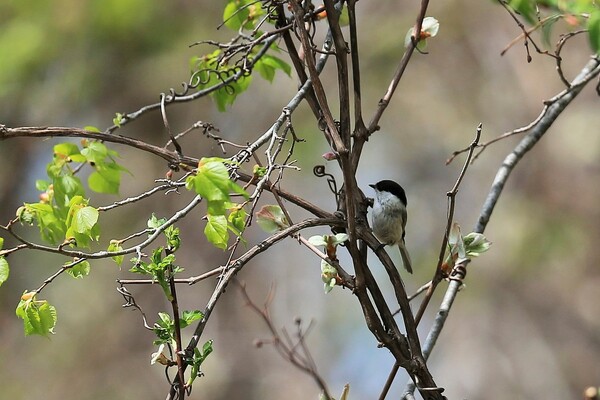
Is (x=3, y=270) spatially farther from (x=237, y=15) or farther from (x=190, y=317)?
(x=237, y=15)

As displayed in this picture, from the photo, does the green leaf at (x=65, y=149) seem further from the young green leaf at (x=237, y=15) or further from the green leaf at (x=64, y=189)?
the young green leaf at (x=237, y=15)

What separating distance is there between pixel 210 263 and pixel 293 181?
1.06m

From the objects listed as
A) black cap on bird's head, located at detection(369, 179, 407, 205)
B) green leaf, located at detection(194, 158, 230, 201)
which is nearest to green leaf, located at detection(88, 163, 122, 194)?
green leaf, located at detection(194, 158, 230, 201)

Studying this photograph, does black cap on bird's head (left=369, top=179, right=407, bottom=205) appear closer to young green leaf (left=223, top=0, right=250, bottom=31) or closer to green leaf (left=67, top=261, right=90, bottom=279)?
young green leaf (left=223, top=0, right=250, bottom=31)

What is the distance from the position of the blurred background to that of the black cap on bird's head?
310 cm

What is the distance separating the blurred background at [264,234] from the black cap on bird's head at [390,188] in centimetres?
310

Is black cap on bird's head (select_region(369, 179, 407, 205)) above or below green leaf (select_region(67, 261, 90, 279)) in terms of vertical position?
above

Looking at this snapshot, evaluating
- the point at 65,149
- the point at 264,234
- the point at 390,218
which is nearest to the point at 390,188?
the point at 390,218

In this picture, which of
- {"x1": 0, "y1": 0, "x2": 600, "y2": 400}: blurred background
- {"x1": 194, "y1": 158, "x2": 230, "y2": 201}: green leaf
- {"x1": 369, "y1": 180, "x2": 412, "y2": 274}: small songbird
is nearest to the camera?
{"x1": 194, "y1": 158, "x2": 230, "y2": 201}: green leaf

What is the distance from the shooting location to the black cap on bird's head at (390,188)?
91.9 inches

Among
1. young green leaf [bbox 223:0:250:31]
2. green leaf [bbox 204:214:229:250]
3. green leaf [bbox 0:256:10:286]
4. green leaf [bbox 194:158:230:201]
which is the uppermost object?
young green leaf [bbox 223:0:250:31]

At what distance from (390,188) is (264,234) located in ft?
10.4

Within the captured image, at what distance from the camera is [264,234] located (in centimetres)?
554

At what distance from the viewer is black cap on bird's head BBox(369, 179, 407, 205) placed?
91.9 inches
